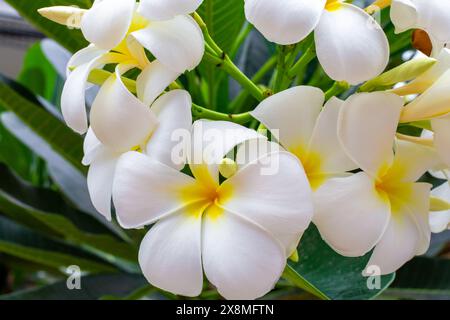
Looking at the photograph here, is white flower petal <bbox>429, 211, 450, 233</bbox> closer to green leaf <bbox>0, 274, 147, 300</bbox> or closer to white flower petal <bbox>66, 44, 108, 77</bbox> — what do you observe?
white flower petal <bbox>66, 44, 108, 77</bbox>

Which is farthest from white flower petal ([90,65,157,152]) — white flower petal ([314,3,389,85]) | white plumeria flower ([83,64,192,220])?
white flower petal ([314,3,389,85])

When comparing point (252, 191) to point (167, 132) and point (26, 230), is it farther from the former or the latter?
point (26, 230)

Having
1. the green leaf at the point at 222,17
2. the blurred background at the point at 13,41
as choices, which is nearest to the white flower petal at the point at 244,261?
the green leaf at the point at 222,17

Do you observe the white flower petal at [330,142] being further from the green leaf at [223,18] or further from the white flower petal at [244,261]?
the green leaf at [223,18]

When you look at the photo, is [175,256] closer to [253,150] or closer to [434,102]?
[253,150]

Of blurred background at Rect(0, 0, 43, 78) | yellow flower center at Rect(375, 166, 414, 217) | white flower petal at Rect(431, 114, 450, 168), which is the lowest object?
blurred background at Rect(0, 0, 43, 78)

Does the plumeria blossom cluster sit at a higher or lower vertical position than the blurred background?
higher
